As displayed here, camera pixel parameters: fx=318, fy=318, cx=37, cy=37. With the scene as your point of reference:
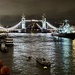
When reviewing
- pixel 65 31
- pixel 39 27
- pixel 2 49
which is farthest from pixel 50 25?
pixel 2 49

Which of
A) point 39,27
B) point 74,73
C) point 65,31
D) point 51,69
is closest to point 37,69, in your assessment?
point 51,69

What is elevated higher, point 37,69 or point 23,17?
point 23,17

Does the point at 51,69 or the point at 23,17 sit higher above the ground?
the point at 23,17

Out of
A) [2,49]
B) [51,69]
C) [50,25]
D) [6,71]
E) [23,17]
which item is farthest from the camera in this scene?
[23,17]

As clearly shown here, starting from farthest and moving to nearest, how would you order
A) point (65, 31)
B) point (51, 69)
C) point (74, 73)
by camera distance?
point (65, 31) < point (51, 69) < point (74, 73)

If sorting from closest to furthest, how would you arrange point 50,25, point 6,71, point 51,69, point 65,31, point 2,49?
point 6,71, point 51,69, point 2,49, point 65,31, point 50,25

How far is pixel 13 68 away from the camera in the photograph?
71.1 ft

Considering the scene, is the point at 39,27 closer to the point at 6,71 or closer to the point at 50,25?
the point at 50,25

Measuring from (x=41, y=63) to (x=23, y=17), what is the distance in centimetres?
16623

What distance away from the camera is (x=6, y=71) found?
46.3ft

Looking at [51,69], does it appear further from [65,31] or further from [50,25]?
[50,25]

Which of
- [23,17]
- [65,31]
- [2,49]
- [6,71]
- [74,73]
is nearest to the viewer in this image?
[6,71]

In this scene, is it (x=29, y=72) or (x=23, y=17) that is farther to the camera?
(x=23, y=17)

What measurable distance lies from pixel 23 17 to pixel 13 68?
6562 inches
